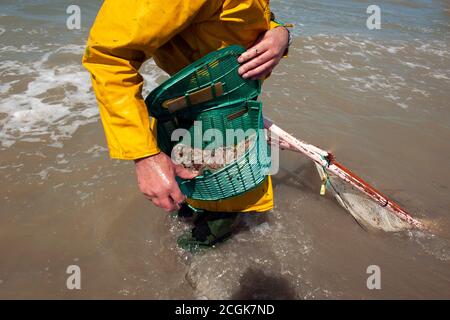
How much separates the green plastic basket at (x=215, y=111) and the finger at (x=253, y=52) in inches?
0.9

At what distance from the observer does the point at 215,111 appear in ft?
5.84

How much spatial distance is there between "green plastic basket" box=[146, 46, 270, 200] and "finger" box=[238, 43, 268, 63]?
Answer: 23 mm

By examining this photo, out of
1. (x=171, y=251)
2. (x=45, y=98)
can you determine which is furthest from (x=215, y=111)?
(x=45, y=98)

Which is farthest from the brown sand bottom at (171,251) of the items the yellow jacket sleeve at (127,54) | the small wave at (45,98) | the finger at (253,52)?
the finger at (253,52)

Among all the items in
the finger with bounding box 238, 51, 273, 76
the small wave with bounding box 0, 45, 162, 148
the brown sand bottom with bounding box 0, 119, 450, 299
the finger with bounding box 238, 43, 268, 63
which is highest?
the finger with bounding box 238, 43, 268, 63

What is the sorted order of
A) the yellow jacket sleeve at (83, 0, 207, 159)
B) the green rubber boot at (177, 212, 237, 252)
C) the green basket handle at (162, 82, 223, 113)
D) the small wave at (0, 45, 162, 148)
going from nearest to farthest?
the yellow jacket sleeve at (83, 0, 207, 159) → the green basket handle at (162, 82, 223, 113) → the green rubber boot at (177, 212, 237, 252) → the small wave at (0, 45, 162, 148)

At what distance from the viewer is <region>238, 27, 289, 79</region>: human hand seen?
165 centimetres

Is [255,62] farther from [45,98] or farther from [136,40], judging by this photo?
[45,98]

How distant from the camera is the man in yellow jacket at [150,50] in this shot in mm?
1262

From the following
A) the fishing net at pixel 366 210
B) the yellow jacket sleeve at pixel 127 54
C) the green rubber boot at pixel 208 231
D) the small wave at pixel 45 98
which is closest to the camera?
the yellow jacket sleeve at pixel 127 54

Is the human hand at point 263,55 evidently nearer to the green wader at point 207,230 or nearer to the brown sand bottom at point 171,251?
the green wader at point 207,230

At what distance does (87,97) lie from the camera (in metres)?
4.62

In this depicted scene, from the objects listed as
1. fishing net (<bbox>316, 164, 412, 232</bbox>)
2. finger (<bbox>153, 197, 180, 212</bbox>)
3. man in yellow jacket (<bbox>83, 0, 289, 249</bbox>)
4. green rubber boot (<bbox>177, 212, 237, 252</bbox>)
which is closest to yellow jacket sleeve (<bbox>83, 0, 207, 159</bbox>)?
man in yellow jacket (<bbox>83, 0, 289, 249</bbox>)

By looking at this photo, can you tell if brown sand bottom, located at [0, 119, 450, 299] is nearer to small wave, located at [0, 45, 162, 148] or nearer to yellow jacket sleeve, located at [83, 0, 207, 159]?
small wave, located at [0, 45, 162, 148]
